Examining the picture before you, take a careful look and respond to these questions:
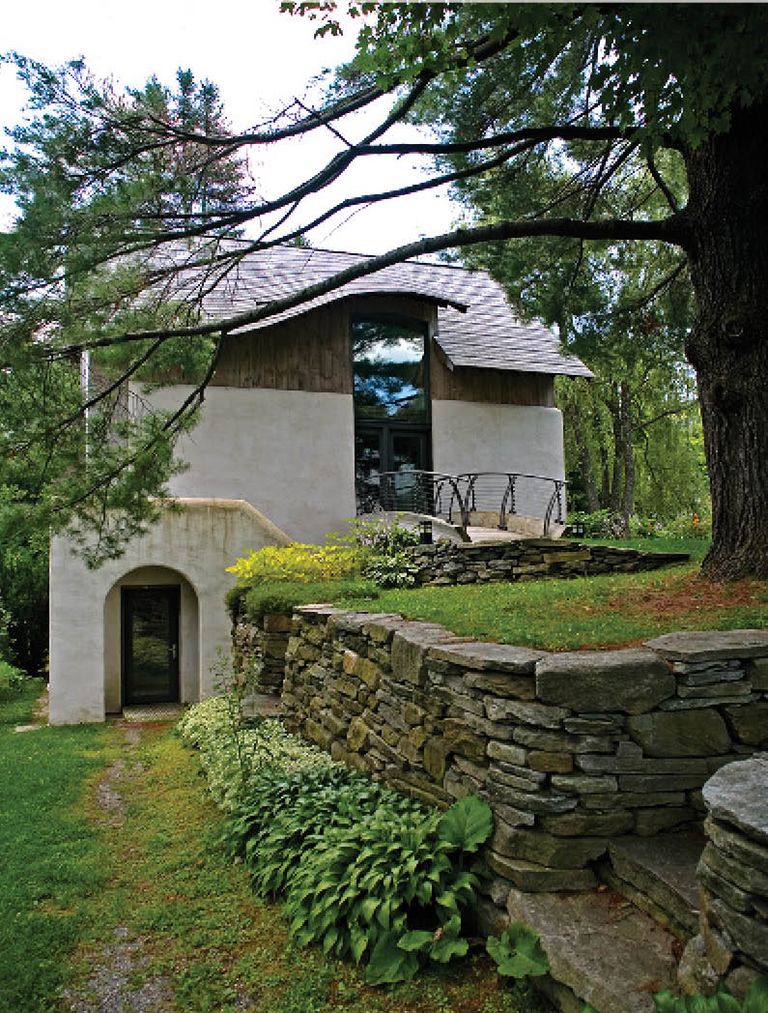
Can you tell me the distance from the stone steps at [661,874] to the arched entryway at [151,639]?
9834 mm

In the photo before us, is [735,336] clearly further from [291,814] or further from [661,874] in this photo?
[291,814]

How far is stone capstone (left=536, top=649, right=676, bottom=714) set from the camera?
11.8ft

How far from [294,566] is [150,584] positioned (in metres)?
3.44

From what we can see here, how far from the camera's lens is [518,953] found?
10.7ft

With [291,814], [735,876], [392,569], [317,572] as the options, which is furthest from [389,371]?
[735,876]

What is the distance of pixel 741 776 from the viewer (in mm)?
2799

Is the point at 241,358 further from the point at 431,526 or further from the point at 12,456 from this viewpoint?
the point at 12,456

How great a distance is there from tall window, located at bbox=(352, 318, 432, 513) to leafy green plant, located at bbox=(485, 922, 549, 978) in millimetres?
12412

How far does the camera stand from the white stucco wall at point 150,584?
1129cm

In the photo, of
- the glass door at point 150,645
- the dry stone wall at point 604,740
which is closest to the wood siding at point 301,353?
the glass door at point 150,645

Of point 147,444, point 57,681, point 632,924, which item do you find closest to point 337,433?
point 57,681

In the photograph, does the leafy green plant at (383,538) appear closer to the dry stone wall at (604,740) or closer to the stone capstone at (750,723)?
the dry stone wall at (604,740)

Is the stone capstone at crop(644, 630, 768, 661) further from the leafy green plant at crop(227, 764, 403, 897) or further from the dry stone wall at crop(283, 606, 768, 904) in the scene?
the leafy green plant at crop(227, 764, 403, 897)

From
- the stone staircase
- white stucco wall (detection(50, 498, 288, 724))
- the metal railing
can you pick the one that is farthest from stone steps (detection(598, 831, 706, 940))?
the metal railing
